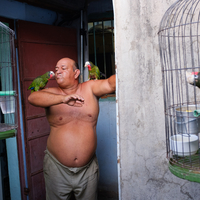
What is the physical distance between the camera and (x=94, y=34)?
392cm

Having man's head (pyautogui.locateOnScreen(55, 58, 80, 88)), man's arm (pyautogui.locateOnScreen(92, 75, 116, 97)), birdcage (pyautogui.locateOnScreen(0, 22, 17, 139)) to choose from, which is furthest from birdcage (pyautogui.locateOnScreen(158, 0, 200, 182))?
birdcage (pyautogui.locateOnScreen(0, 22, 17, 139))

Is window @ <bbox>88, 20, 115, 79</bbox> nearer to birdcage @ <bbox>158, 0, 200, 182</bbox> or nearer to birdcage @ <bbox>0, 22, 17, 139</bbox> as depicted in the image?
birdcage @ <bbox>0, 22, 17, 139</bbox>

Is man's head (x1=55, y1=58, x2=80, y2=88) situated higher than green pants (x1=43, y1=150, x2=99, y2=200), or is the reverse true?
man's head (x1=55, y1=58, x2=80, y2=88)

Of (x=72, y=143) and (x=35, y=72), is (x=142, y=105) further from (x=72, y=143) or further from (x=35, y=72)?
(x=35, y=72)

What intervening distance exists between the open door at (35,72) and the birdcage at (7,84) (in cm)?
14

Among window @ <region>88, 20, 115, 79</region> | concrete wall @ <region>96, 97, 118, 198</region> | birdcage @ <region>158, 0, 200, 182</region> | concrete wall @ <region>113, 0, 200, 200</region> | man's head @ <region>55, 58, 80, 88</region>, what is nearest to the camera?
birdcage @ <region>158, 0, 200, 182</region>

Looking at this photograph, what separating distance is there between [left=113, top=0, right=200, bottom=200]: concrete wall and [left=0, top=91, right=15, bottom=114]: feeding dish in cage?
3.39ft

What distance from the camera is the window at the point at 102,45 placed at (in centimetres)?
381

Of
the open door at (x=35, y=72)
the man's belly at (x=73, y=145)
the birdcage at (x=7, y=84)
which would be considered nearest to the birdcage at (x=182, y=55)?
the man's belly at (x=73, y=145)

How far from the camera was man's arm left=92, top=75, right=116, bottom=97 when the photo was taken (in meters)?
2.32

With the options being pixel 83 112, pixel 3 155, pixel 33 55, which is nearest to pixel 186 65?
pixel 83 112

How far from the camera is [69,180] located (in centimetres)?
239

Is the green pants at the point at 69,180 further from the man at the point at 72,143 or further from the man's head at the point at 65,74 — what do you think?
the man's head at the point at 65,74

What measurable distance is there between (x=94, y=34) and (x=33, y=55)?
3.78 feet
